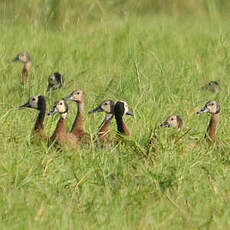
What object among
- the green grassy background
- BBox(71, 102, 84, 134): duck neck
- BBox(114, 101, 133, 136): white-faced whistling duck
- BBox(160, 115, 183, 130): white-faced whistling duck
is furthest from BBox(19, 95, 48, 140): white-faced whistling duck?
BBox(160, 115, 183, 130): white-faced whistling duck

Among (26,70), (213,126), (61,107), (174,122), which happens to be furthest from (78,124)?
(26,70)

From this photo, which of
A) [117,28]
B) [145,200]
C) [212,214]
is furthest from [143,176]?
[117,28]

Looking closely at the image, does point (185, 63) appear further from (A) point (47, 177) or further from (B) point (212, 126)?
(A) point (47, 177)

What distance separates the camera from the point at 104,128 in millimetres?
6840

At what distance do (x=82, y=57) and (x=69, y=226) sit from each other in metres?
4.82

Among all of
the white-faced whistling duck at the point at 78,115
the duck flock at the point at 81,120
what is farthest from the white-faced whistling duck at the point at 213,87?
the white-faced whistling duck at the point at 78,115

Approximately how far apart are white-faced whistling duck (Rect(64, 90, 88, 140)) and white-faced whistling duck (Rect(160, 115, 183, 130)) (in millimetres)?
621

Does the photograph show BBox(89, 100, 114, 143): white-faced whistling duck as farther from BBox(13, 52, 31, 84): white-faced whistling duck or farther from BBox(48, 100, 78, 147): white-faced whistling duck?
BBox(13, 52, 31, 84): white-faced whistling duck

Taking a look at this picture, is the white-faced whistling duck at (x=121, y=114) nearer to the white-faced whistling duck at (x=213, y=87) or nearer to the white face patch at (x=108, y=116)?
the white face patch at (x=108, y=116)

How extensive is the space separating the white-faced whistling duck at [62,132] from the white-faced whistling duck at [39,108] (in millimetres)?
88

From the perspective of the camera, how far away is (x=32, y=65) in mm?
8758

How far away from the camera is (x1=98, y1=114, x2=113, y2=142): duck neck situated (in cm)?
A: 658

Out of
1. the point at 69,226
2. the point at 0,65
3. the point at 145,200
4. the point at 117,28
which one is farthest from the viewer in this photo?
the point at 117,28

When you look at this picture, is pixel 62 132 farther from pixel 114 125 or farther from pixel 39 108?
pixel 114 125
